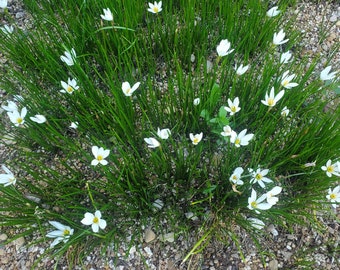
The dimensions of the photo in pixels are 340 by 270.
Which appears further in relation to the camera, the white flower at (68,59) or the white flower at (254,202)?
the white flower at (68,59)

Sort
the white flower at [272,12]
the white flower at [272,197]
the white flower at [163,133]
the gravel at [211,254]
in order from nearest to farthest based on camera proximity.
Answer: the white flower at [272,197] < the white flower at [163,133] < the gravel at [211,254] < the white flower at [272,12]

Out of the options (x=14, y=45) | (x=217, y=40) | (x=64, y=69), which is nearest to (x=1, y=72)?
(x=14, y=45)

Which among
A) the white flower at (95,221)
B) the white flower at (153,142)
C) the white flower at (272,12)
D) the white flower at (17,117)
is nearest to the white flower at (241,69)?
the white flower at (272,12)

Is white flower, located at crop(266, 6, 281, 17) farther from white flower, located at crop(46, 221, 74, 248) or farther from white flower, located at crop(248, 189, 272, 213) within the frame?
white flower, located at crop(46, 221, 74, 248)

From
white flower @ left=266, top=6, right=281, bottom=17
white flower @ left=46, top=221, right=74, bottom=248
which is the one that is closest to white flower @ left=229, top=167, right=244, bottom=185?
white flower @ left=46, top=221, right=74, bottom=248

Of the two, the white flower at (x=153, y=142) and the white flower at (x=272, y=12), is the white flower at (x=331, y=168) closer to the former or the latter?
the white flower at (x=153, y=142)

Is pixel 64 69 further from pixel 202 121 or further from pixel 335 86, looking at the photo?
pixel 335 86

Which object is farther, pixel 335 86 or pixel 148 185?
pixel 335 86

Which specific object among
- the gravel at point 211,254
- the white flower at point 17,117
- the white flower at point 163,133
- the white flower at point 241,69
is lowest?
the gravel at point 211,254
